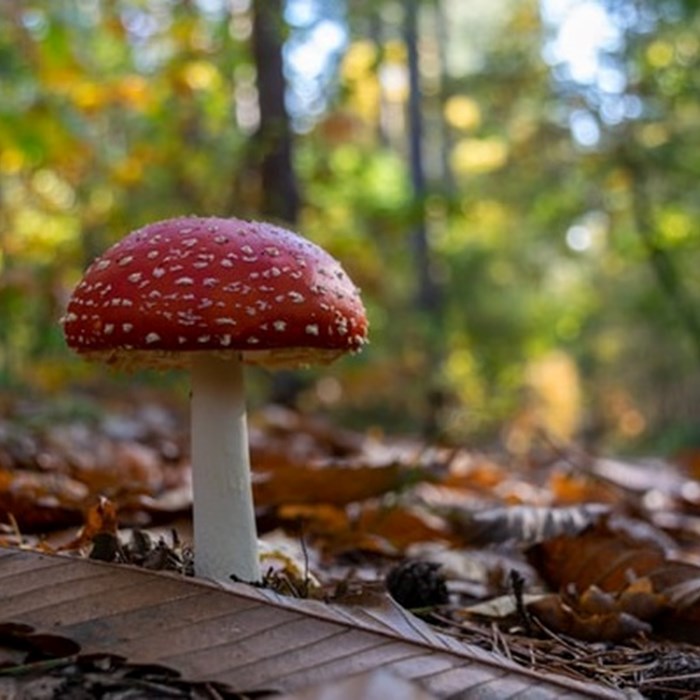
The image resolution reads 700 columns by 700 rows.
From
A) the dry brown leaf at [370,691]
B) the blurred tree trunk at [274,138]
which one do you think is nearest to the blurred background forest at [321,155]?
the blurred tree trunk at [274,138]

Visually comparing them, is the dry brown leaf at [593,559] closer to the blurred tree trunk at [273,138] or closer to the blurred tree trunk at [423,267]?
the blurred tree trunk at [273,138]

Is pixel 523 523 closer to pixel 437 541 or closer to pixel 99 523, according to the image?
pixel 437 541

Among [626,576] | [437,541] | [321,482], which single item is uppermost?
[321,482]

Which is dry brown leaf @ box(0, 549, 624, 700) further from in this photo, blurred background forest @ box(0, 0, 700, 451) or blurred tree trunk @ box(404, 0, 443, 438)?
blurred tree trunk @ box(404, 0, 443, 438)

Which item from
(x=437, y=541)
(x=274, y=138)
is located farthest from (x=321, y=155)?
(x=437, y=541)

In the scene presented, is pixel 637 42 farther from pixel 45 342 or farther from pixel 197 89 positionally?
pixel 45 342

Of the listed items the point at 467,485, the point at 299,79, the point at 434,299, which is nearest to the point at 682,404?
the point at 434,299

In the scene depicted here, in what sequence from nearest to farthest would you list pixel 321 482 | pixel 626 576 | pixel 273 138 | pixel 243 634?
1. pixel 243 634
2. pixel 626 576
3. pixel 321 482
4. pixel 273 138
